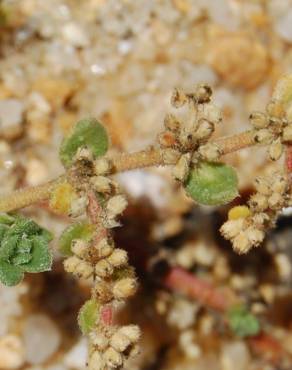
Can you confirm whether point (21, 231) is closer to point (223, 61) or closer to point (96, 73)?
point (96, 73)

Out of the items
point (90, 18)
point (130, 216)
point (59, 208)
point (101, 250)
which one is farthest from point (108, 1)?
point (101, 250)

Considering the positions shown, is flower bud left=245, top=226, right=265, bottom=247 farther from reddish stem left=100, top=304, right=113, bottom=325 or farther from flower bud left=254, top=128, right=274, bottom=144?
reddish stem left=100, top=304, right=113, bottom=325

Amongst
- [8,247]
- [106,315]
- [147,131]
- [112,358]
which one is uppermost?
[147,131]

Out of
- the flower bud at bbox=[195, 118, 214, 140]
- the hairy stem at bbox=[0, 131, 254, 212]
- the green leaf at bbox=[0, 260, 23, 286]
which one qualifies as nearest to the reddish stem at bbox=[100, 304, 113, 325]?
the green leaf at bbox=[0, 260, 23, 286]

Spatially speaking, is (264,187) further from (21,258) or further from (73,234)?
(21,258)

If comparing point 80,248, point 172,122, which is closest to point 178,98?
point 172,122

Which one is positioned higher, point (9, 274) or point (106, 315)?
point (9, 274)

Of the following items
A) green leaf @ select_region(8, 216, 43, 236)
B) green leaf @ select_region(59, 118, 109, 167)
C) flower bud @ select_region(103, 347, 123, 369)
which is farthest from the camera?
green leaf @ select_region(59, 118, 109, 167)
